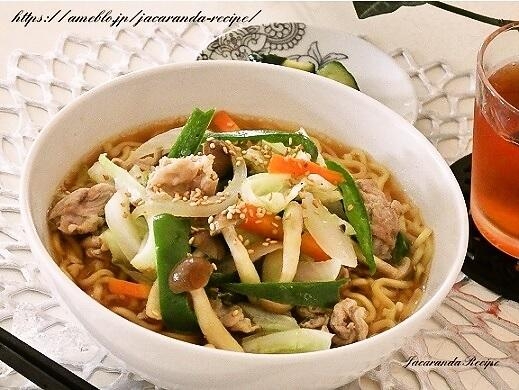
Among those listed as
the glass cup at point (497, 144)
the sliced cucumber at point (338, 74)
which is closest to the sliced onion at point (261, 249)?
the glass cup at point (497, 144)

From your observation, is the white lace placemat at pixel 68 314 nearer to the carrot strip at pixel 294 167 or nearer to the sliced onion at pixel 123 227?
the sliced onion at pixel 123 227

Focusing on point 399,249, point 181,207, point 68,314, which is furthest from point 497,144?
point 68,314

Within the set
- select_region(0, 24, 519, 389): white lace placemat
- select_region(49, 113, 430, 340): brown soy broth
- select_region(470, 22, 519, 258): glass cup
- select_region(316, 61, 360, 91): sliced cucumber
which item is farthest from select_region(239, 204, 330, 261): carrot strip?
select_region(316, 61, 360, 91): sliced cucumber

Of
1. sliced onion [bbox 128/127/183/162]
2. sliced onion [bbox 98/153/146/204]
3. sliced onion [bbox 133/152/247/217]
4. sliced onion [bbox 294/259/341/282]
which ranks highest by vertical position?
sliced onion [bbox 133/152/247/217]

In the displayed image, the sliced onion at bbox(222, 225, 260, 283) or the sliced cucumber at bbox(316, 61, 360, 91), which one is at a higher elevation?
the sliced onion at bbox(222, 225, 260, 283)

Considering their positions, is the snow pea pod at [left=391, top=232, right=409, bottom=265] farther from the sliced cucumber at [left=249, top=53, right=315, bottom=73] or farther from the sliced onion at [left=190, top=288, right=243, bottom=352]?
the sliced cucumber at [left=249, top=53, right=315, bottom=73]

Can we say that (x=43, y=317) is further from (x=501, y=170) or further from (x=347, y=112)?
(x=501, y=170)

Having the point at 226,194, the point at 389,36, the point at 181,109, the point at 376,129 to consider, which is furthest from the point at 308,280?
the point at 389,36

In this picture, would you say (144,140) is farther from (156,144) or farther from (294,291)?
(294,291)
